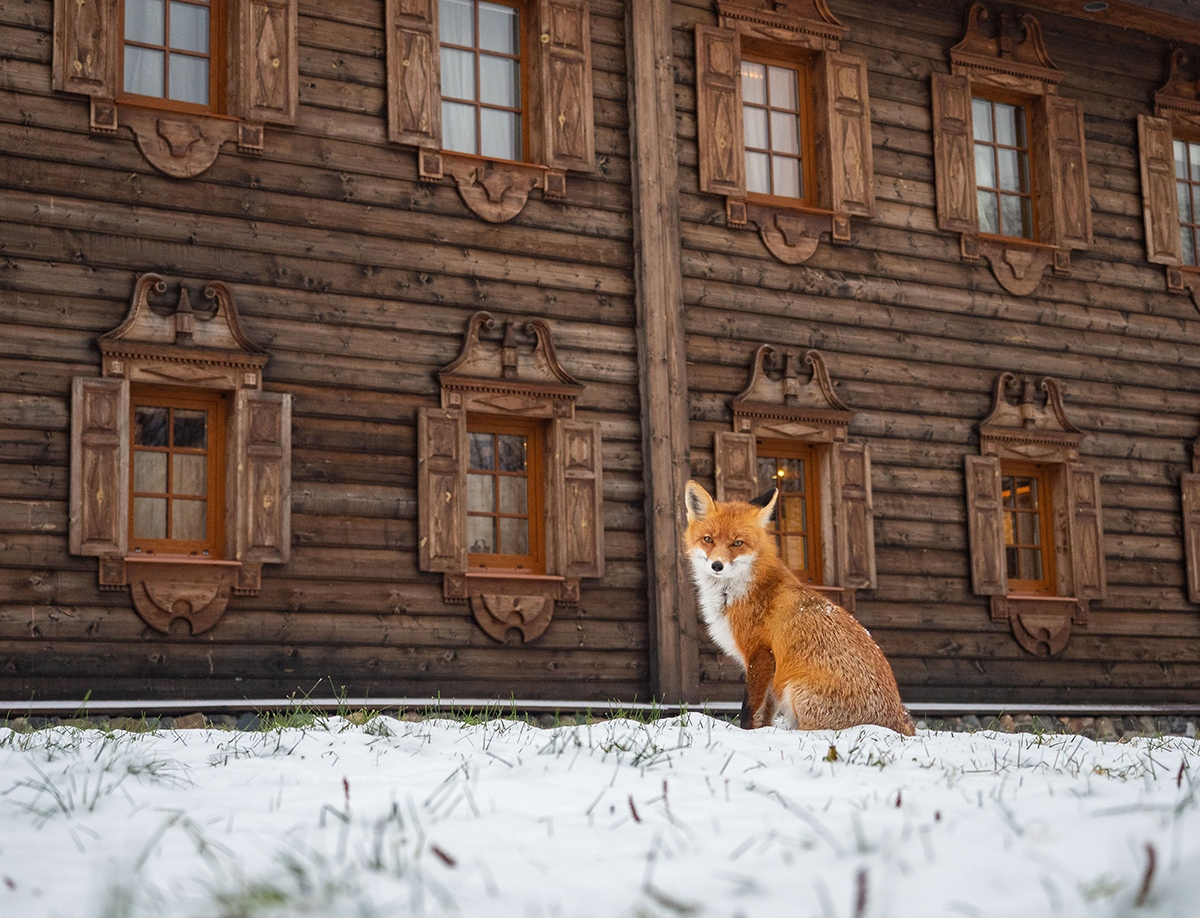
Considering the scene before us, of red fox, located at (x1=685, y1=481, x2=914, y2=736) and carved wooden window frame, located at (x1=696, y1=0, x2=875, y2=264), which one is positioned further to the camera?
carved wooden window frame, located at (x1=696, y1=0, x2=875, y2=264)

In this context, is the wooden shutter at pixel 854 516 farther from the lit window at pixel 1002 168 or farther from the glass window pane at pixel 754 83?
the glass window pane at pixel 754 83

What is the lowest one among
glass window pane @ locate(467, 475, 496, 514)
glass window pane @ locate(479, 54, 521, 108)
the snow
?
the snow

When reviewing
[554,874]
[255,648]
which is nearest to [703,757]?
[554,874]

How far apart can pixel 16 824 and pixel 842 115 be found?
35.9 ft

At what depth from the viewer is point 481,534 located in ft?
36.9

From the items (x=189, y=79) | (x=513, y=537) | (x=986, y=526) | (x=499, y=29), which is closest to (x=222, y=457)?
(x=513, y=537)

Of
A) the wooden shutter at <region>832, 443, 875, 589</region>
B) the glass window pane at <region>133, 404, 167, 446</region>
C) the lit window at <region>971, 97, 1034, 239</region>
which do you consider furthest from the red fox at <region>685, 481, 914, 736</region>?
the lit window at <region>971, 97, 1034, 239</region>

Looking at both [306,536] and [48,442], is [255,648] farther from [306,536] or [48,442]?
[48,442]

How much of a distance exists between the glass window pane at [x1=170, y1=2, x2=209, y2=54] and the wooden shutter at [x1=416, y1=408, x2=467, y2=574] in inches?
133

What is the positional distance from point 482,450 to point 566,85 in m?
3.27

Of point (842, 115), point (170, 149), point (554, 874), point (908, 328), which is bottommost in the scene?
point (554, 874)

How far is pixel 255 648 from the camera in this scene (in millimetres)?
10078

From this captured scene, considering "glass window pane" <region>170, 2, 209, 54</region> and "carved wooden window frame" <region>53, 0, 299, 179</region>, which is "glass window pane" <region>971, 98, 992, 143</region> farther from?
"glass window pane" <region>170, 2, 209, 54</region>

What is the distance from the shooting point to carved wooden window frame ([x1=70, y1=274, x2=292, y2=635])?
962 centimetres
